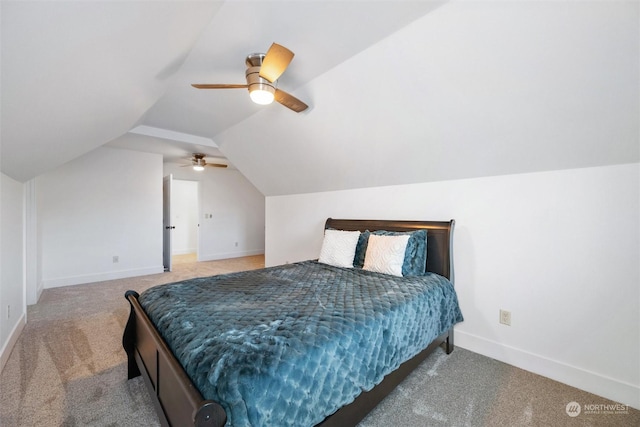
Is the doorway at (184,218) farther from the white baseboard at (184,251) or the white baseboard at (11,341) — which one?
the white baseboard at (11,341)

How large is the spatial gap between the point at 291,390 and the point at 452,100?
2231 mm

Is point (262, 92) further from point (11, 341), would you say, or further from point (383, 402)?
point (11, 341)

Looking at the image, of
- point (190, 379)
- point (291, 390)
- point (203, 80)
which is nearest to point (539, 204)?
point (291, 390)

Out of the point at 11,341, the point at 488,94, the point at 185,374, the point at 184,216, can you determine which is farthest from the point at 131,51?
the point at 184,216

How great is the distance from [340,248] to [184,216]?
255 inches

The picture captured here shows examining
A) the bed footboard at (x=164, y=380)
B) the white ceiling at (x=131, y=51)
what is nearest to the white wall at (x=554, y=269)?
the white ceiling at (x=131, y=51)

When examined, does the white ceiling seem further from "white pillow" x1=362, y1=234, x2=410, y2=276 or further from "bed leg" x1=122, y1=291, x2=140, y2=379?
"white pillow" x1=362, y1=234, x2=410, y2=276

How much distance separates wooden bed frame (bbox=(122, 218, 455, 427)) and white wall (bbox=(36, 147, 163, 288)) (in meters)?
3.71

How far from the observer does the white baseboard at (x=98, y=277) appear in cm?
437

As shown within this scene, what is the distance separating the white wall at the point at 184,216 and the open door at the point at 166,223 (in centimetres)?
198

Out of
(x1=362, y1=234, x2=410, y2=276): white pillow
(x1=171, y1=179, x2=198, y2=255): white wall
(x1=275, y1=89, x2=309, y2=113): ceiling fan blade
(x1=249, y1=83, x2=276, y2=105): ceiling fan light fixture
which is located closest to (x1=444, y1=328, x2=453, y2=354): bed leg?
(x1=362, y1=234, x2=410, y2=276): white pillow

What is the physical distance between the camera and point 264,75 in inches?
76.7

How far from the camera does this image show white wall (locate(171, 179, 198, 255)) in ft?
25.5

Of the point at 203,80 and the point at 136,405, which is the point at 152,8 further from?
the point at 136,405
